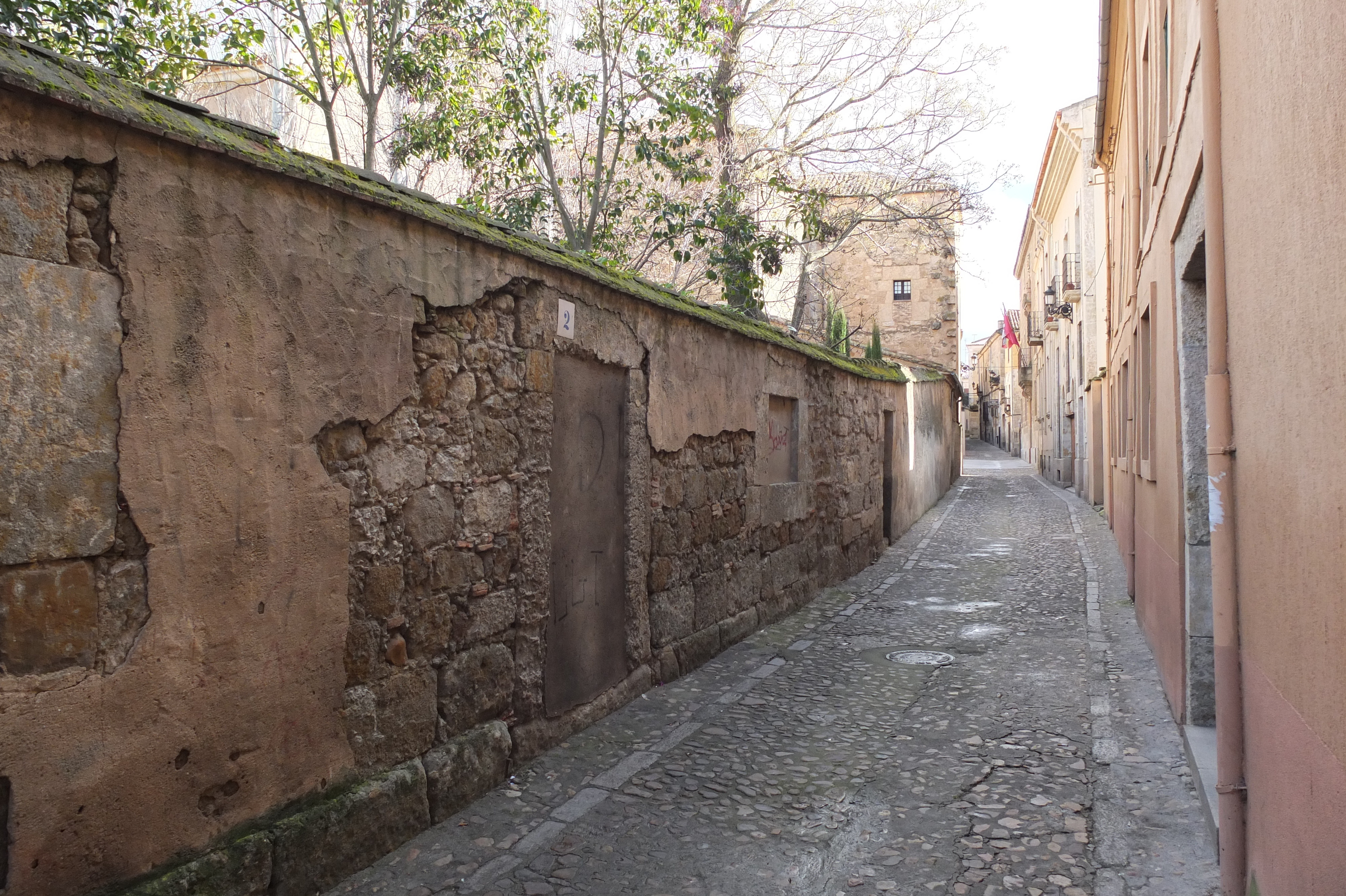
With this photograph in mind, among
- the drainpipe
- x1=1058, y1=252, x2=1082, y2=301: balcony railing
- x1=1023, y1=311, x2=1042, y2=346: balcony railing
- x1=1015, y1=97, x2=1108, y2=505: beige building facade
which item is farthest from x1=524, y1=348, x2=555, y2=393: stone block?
x1=1023, y1=311, x2=1042, y2=346: balcony railing

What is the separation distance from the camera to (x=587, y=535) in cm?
530

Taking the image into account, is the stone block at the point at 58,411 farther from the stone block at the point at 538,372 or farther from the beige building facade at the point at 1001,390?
the beige building facade at the point at 1001,390

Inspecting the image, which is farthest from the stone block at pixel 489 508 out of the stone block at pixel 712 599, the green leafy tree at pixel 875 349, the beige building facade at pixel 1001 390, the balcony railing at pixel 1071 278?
the beige building facade at pixel 1001 390

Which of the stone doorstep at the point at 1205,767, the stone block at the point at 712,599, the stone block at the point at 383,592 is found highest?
the stone block at the point at 383,592

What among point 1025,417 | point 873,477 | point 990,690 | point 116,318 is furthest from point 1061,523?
point 1025,417

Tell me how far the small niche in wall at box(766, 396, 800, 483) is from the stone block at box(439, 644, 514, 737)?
13.6 ft

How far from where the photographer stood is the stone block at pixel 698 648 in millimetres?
6379

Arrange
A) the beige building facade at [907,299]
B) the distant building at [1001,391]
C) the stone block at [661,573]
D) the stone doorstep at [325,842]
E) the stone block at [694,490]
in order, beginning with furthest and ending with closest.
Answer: the distant building at [1001,391], the beige building facade at [907,299], the stone block at [694,490], the stone block at [661,573], the stone doorstep at [325,842]

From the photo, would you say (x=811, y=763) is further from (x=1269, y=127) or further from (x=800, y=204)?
(x=800, y=204)

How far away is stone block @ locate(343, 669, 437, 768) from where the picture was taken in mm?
3557

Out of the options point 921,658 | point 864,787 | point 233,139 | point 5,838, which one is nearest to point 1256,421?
point 864,787

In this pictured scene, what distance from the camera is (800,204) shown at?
12062mm

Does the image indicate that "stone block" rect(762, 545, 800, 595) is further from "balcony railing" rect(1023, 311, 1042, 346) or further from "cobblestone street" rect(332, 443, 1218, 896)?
"balcony railing" rect(1023, 311, 1042, 346)

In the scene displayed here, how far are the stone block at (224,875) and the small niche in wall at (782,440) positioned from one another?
5663 mm
